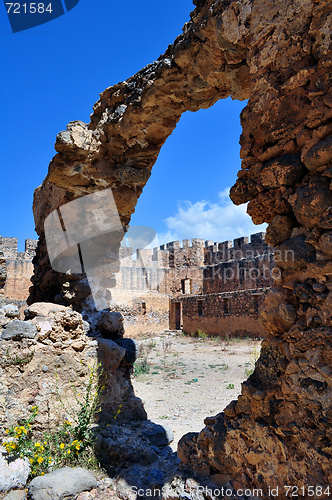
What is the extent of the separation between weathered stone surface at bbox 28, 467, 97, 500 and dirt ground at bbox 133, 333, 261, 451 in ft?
4.84

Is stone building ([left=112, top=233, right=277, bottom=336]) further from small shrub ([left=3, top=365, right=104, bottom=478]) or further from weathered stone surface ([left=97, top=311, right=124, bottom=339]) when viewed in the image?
small shrub ([left=3, top=365, right=104, bottom=478])

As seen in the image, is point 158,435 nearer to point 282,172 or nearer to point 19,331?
point 19,331

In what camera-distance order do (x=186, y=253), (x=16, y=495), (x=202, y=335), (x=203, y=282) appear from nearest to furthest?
(x=16, y=495), (x=202, y=335), (x=203, y=282), (x=186, y=253)

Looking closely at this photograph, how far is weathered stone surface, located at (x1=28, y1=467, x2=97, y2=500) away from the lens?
2735 mm

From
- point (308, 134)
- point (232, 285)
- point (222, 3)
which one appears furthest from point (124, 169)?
point (232, 285)

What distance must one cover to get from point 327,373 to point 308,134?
1.32 m

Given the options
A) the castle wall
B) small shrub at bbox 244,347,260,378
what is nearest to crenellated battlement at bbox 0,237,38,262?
the castle wall

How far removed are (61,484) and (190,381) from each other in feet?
19.7

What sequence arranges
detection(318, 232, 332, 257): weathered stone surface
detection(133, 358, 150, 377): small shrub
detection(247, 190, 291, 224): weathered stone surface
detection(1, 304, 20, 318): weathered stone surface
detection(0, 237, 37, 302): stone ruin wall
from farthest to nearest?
detection(0, 237, 37, 302): stone ruin wall → detection(133, 358, 150, 377): small shrub → detection(1, 304, 20, 318): weathered stone surface → detection(247, 190, 291, 224): weathered stone surface → detection(318, 232, 332, 257): weathered stone surface

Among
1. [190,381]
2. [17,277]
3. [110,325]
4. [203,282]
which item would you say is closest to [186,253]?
[203,282]

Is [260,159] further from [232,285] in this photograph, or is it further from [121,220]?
[232,285]

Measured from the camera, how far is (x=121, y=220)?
202 inches

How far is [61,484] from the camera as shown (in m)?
2.80

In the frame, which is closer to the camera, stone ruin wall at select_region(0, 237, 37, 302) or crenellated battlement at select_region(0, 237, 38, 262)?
stone ruin wall at select_region(0, 237, 37, 302)
